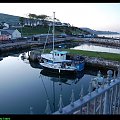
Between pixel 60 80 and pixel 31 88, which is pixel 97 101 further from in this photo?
pixel 60 80

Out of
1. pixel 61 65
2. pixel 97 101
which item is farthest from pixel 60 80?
pixel 97 101

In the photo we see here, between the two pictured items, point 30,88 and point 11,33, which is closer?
point 30,88

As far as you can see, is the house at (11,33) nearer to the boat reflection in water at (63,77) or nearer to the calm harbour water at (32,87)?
the calm harbour water at (32,87)

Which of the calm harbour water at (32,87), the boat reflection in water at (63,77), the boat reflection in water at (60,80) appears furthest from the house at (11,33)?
the boat reflection in water at (63,77)

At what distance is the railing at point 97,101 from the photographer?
358cm

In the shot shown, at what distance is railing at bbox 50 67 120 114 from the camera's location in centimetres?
358

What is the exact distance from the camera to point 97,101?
4898 mm

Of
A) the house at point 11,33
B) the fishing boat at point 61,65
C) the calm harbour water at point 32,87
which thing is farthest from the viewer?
the house at point 11,33

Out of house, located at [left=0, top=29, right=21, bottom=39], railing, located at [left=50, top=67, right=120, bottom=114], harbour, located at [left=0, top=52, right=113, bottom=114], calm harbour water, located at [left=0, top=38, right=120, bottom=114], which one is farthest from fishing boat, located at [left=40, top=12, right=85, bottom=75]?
house, located at [left=0, top=29, right=21, bottom=39]

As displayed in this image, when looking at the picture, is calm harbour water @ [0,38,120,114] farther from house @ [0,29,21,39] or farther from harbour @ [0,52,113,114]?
house @ [0,29,21,39]

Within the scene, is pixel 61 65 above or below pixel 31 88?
above
